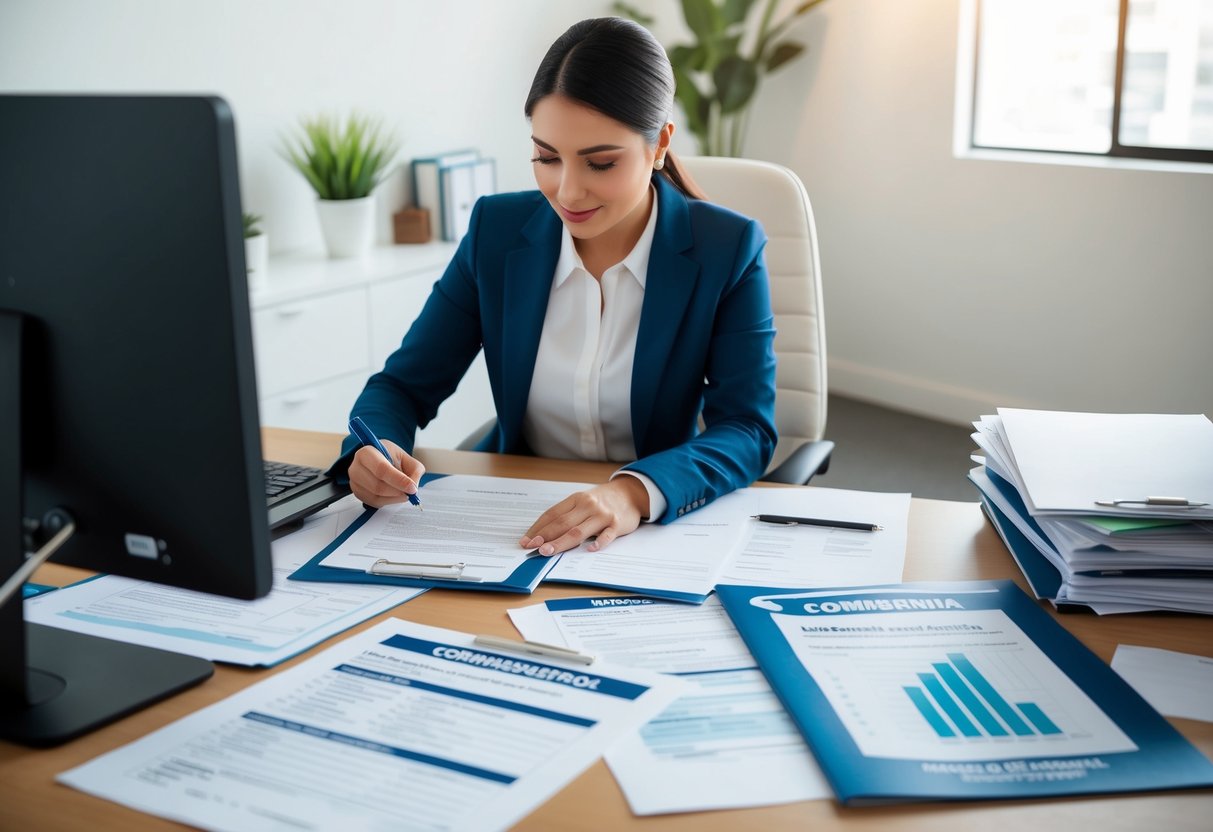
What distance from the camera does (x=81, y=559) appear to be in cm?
93

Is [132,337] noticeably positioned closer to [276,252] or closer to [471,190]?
[276,252]

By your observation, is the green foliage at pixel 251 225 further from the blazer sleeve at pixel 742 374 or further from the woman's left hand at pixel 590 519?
the woman's left hand at pixel 590 519

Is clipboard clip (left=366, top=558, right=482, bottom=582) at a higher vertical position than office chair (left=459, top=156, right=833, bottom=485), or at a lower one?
lower

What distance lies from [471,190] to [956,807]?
3178 millimetres

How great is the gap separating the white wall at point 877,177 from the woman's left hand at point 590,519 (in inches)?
83.6

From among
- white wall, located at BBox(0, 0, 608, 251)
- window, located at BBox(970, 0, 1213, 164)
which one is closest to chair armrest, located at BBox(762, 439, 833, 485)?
white wall, located at BBox(0, 0, 608, 251)

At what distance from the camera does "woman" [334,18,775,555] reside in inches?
61.2

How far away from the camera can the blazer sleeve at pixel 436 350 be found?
5.64 ft

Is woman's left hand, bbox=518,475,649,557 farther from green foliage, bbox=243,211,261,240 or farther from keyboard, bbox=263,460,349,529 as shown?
green foliage, bbox=243,211,261,240

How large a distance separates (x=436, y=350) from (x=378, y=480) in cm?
42

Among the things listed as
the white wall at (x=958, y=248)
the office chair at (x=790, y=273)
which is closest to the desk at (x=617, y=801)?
the office chair at (x=790, y=273)

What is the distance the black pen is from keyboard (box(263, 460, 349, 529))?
20.7 inches

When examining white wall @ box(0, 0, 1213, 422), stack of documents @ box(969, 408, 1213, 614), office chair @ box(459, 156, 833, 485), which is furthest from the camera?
white wall @ box(0, 0, 1213, 422)

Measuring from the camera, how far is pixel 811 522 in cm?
136
